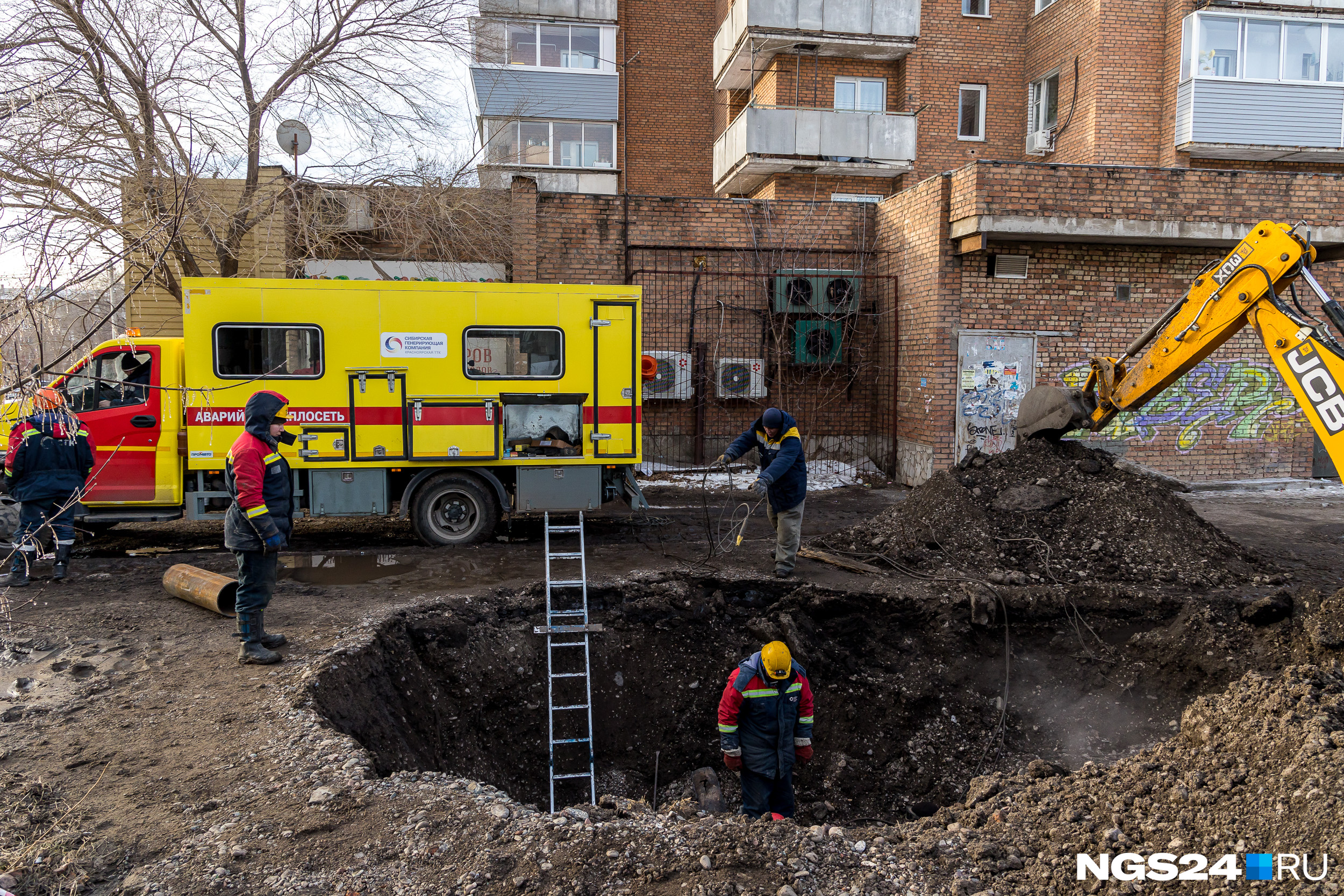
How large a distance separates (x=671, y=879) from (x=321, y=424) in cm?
694

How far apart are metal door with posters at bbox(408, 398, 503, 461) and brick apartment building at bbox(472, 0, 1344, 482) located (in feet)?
18.7

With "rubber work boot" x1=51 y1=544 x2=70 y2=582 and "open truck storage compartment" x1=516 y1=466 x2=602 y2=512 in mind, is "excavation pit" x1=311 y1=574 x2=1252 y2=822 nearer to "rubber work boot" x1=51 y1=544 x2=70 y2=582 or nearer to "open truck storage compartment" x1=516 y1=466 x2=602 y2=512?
"open truck storage compartment" x1=516 y1=466 x2=602 y2=512

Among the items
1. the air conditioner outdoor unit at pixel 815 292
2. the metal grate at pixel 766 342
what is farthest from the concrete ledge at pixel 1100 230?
the metal grate at pixel 766 342

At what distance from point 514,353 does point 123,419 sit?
4.29 metres

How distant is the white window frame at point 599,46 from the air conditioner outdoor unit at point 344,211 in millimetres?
10473

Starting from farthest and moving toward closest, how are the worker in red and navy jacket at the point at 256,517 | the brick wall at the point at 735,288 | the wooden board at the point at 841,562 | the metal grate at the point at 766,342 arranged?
the metal grate at the point at 766,342 → the brick wall at the point at 735,288 → the wooden board at the point at 841,562 → the worker in red and navy jacket at the point at 256,517

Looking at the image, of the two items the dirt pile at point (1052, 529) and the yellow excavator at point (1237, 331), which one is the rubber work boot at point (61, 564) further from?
the yellow excavator at point (1237, 331)

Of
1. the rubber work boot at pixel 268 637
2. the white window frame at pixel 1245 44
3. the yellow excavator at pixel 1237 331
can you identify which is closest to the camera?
the rubber work boot at pixel 268 637

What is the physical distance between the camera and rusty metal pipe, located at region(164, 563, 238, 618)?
6.73 metres

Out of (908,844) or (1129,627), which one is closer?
(908,844)

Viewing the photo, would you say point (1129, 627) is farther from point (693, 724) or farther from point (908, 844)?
point (908, 844)

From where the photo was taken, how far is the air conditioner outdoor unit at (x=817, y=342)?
1460 cm

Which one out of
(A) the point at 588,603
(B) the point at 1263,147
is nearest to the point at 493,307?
(A) the point at 588,603

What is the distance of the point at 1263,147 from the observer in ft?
60.6
